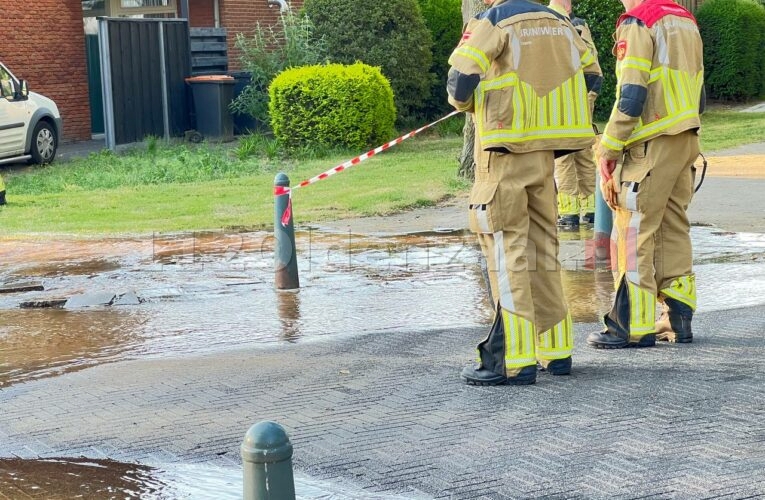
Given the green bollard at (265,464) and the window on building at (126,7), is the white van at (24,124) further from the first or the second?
the green bollard at (265,464)

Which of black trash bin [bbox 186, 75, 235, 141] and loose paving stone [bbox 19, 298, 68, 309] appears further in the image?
black trash bin [bbox 186, 75, 235, 141]

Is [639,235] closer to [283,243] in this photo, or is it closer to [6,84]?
[283,243]

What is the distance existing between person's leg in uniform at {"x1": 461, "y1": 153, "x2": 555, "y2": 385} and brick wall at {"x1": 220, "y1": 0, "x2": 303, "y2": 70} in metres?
19.6

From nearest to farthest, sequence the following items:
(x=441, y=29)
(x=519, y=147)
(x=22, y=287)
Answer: (x=519, y=147) < (x=22, y=287) < (x=441, y=29)

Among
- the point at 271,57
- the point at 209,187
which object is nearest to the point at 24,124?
the point at 209,187

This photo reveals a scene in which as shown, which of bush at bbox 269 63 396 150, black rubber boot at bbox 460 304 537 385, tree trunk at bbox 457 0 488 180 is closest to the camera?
black rubber boot at bbox 460 304 537 385

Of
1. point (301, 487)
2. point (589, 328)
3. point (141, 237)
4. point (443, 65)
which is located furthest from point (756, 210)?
point (443, 65)

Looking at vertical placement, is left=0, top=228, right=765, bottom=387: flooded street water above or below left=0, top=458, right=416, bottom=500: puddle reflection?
below

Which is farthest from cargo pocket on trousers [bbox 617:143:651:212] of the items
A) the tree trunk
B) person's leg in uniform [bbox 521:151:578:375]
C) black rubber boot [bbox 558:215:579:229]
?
the tree trunk

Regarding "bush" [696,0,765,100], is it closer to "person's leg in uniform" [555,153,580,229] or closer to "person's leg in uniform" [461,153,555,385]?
"person's leg in uniform" [555,153,580,229]

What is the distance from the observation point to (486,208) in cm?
589

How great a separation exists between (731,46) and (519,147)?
82.9 feet

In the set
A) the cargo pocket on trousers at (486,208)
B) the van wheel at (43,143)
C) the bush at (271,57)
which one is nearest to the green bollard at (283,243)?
the cargo pocket on trousers at (486,208)

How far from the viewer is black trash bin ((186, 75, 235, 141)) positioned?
73.2ft
